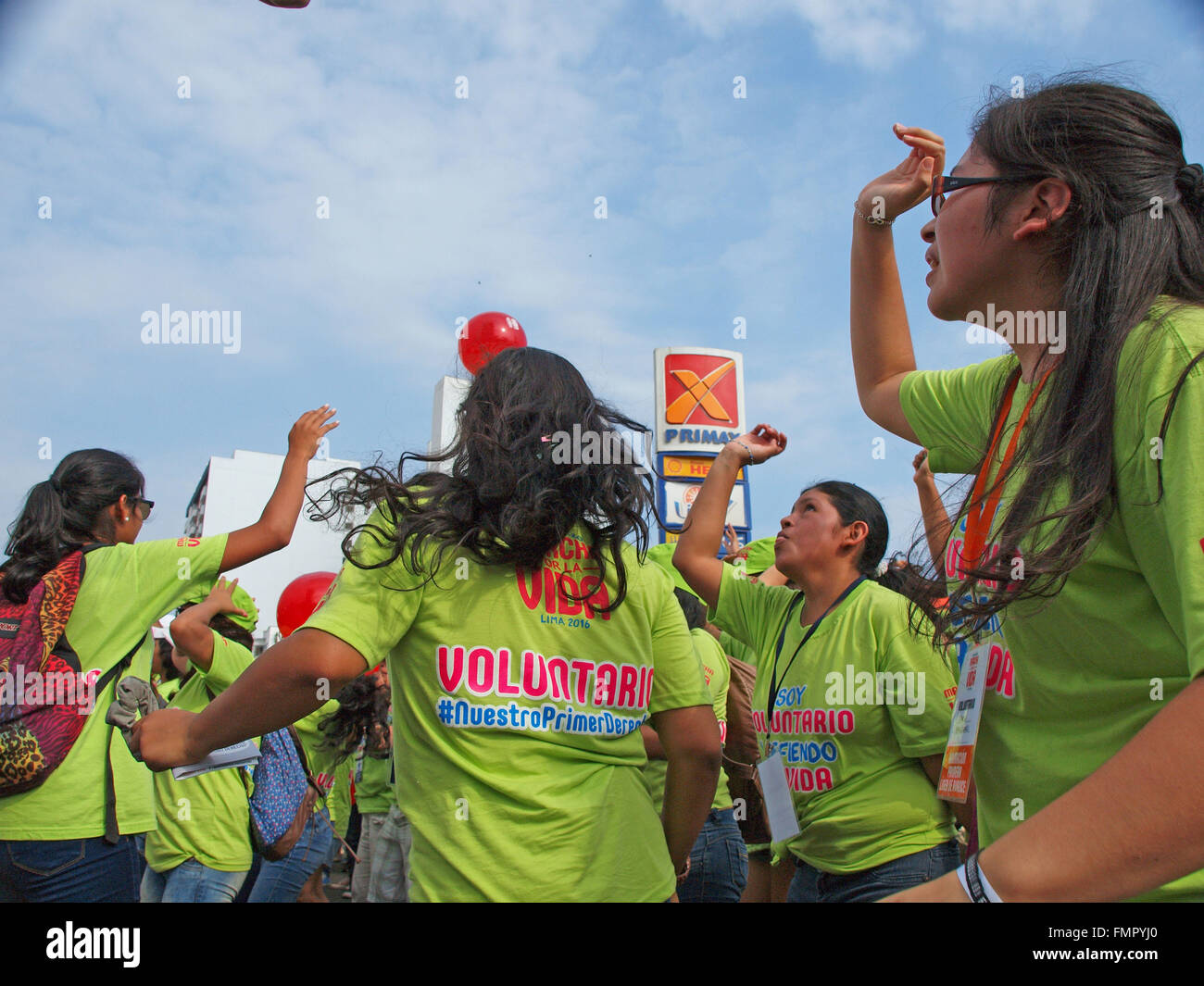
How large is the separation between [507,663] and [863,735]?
1690 millimetres

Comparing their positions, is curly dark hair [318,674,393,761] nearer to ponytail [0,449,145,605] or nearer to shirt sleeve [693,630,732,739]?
shirt sleeve [693,630,732,739]

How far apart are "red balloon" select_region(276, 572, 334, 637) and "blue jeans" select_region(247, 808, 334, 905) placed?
101 inches

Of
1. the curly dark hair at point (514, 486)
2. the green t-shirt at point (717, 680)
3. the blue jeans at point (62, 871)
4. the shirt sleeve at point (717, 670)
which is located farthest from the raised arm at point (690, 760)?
the shirt sleeve at point (717, 670)

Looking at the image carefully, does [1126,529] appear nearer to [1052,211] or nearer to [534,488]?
[1052,211]

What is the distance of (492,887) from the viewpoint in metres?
1.67

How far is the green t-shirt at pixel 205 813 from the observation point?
3968mm

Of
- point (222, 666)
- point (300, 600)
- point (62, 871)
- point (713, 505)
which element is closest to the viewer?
point (62, 871)

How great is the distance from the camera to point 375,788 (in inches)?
265

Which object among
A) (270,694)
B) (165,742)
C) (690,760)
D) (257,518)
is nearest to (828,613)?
(690,760)

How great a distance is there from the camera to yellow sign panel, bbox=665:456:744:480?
14.8m

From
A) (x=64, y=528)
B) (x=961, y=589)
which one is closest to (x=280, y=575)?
(x=64, y=528)

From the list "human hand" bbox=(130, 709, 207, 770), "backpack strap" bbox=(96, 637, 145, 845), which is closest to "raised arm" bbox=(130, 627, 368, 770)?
"human hand" bbox=(130, 709, 207, 770)

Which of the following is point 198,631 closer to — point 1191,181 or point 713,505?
point 713,505
